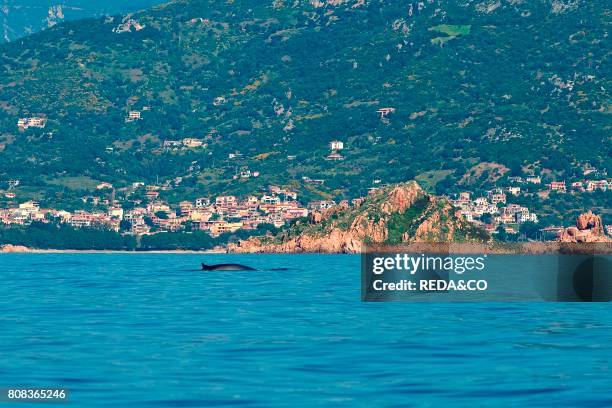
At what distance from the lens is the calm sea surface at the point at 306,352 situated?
38.2m

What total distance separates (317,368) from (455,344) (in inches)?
318

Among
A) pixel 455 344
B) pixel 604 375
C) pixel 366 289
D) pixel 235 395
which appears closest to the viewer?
pixel 235 395

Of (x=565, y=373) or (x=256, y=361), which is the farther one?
(x=256, y=361)

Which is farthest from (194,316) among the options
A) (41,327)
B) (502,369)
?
(502,369)

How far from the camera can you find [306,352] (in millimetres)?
47375

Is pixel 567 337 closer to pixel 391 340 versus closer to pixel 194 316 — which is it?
pixel 391 340

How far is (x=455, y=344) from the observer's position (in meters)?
49.8

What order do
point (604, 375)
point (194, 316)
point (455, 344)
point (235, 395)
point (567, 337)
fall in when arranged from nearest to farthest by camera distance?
point (235, 395), point (604, 375), point (455, 344), point (567, 337), point (194, 316)

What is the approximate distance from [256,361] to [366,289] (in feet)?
121

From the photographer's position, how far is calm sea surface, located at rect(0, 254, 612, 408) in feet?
125

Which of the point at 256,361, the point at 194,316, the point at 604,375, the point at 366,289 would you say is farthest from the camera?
the point at 366,289

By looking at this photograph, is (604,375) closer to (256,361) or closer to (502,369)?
(502,369)

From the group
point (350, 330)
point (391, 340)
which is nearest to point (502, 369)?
point (391, 340)

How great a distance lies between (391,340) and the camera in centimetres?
5144
